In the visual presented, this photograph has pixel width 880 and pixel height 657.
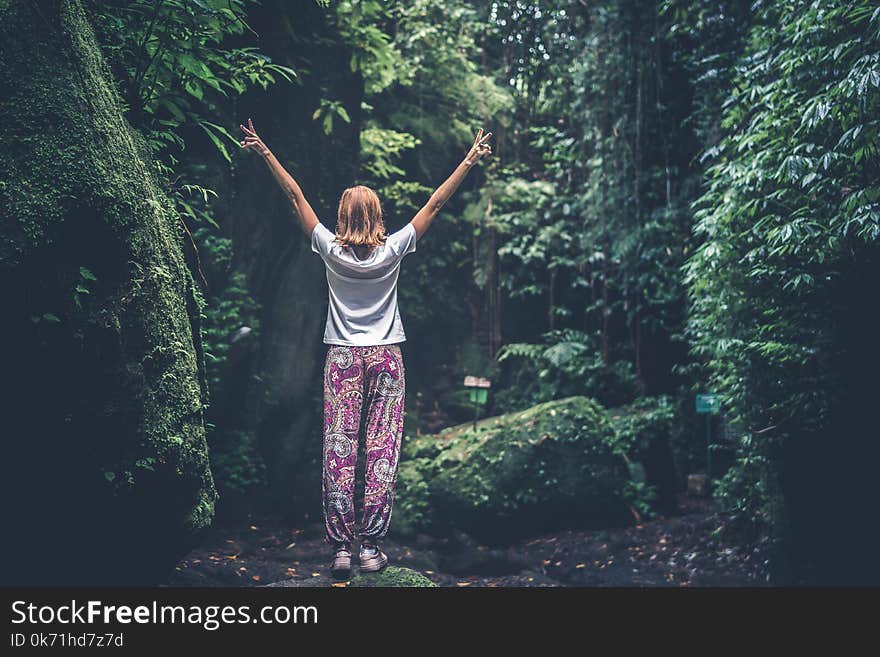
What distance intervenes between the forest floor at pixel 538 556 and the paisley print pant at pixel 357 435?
5.72 ft

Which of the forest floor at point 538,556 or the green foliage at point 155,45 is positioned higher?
the green foliage at point 155,45

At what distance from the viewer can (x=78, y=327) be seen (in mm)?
3082

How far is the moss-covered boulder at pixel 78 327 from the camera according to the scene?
300cm

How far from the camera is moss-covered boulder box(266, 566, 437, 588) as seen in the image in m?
3.89

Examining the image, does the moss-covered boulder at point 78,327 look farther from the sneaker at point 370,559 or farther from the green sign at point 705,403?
the green sign at point 705,403

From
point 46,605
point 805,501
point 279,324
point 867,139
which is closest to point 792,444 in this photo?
point 805,501

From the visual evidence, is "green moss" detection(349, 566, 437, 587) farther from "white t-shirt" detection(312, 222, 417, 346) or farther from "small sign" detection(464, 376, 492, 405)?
"small sign" detection(464, 376, 492, 405)

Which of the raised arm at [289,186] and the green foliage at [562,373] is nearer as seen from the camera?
the raised arm at [289,186]

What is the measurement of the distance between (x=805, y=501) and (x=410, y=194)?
5.69 metres

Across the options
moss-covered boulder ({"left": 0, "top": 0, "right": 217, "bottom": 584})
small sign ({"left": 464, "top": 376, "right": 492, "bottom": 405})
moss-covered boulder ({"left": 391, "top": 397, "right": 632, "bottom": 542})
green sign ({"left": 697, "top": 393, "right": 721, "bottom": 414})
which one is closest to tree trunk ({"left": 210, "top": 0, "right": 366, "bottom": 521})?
moss-covered boulder ({"left": 391, "top": 397, "right": 632, "bottom": 542})

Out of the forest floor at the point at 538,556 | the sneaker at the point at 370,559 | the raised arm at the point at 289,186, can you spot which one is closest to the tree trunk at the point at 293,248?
the forest floor at the point at 538,556

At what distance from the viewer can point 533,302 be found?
10203 millimetres

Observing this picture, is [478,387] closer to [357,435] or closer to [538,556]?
[538,556]

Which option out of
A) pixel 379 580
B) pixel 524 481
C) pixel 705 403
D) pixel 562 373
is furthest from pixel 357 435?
pixel 562 373
